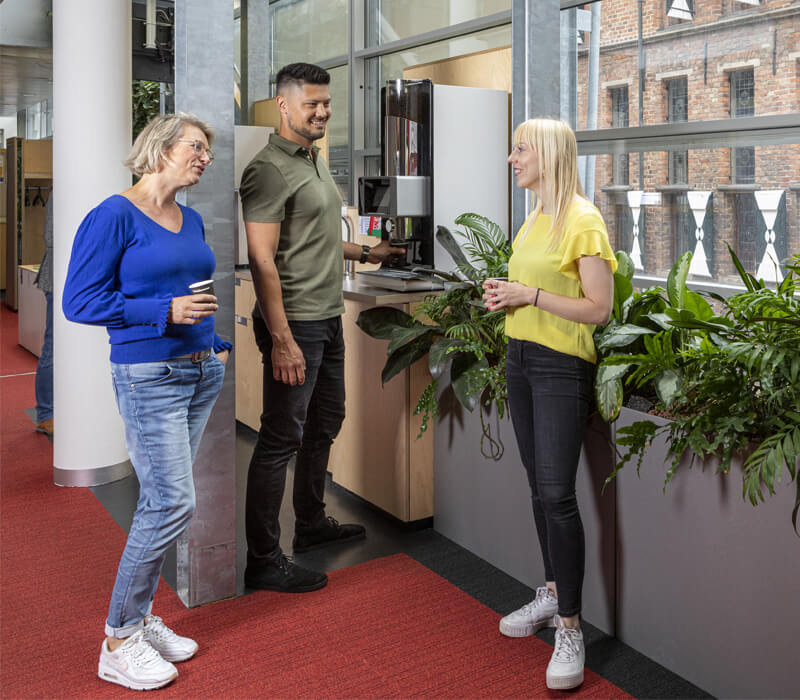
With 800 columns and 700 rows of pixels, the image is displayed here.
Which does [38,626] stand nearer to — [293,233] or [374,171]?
[293,233]

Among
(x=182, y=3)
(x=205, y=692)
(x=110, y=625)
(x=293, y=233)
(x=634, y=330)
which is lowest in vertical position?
(x=205, y=692)

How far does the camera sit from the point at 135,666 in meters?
2.41

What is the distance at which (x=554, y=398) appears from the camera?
7.88ft

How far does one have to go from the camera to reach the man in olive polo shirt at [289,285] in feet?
Answer: 9.33

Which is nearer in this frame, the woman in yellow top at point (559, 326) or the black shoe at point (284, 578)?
the woman in yellow top at point (559, 326)

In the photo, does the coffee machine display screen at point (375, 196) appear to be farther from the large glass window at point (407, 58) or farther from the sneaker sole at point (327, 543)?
the large glass window at point (407, 58)

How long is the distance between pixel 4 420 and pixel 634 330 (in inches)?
182

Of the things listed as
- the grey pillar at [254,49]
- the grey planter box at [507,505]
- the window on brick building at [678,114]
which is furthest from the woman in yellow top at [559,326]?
the grey pillar at [254,49]

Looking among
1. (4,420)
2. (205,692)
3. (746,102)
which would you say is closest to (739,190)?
(746,102)

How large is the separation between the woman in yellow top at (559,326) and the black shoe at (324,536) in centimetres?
122

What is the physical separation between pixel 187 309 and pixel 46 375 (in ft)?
10.9

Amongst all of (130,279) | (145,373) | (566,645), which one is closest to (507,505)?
(566,645)

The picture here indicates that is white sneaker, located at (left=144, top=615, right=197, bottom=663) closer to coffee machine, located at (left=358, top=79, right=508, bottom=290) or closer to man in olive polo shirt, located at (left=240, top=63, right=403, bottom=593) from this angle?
man in olive polo shirt, located at (left=240, top=63, right=403, bottom=593)

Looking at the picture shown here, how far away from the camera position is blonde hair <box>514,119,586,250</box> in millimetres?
2365
